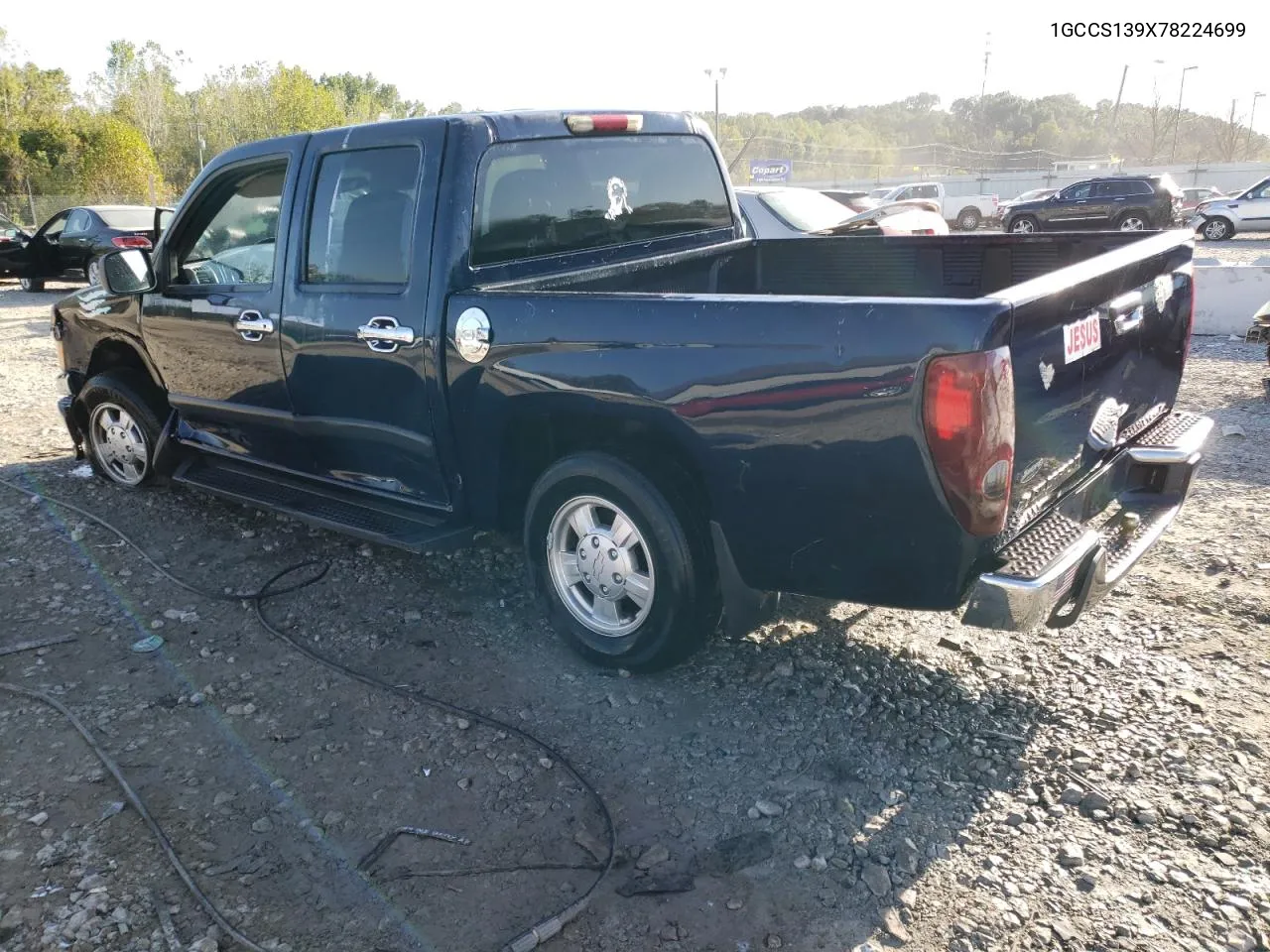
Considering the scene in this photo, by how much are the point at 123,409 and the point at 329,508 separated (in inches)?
81.2

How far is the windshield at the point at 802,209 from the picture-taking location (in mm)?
9938

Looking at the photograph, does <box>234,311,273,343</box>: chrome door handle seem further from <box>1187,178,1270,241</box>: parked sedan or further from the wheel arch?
<box>1187,178,1270,241</box>: parked sedan

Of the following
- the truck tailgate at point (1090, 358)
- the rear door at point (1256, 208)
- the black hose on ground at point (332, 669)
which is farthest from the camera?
the rear door at point (1256, 208)

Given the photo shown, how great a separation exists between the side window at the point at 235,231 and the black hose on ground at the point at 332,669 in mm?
1402

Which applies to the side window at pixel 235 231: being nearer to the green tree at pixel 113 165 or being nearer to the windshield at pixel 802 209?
the windshield at pixel 802 209

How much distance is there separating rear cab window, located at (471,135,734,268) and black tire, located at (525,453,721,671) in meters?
0.95

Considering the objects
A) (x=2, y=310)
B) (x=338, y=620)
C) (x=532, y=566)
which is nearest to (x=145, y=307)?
(x=338, y=620)

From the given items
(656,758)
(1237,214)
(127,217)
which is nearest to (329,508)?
(656,758)

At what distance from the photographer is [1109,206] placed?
2472 cm

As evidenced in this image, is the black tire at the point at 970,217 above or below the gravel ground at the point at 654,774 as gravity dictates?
above

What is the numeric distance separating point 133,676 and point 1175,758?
146 inches

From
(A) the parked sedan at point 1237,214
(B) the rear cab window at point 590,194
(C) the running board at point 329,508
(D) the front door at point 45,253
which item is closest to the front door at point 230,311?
(C) the running board at point 329,508

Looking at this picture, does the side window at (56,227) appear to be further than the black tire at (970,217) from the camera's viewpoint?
No

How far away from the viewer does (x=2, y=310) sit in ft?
51.7
